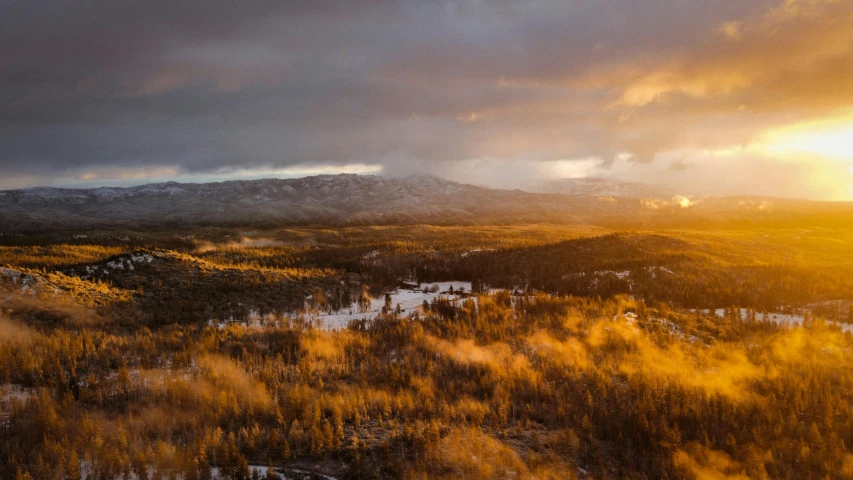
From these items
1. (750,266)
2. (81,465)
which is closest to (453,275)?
(750,266)

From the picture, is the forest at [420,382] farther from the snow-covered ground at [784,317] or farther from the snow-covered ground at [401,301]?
the snow-covered ground at [401,301]

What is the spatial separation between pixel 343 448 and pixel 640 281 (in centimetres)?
Answer: 2067

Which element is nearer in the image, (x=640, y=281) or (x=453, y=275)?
(x=640, y=281)

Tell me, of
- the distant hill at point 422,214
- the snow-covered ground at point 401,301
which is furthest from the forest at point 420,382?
the distant hill at point 422,214

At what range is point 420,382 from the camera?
10398 mm

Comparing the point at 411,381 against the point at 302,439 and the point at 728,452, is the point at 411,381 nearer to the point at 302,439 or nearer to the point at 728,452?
the point at 302,439

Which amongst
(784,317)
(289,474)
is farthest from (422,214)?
(289,474)

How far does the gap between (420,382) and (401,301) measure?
11.2m

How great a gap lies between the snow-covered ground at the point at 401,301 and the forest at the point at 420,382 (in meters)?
0.41

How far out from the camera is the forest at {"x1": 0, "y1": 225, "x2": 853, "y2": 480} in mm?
7332

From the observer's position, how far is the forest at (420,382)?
7.33 metres

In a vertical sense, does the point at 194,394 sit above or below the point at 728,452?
above

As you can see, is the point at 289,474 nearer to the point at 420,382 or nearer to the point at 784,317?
the point at 420,382

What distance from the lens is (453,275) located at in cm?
2953
